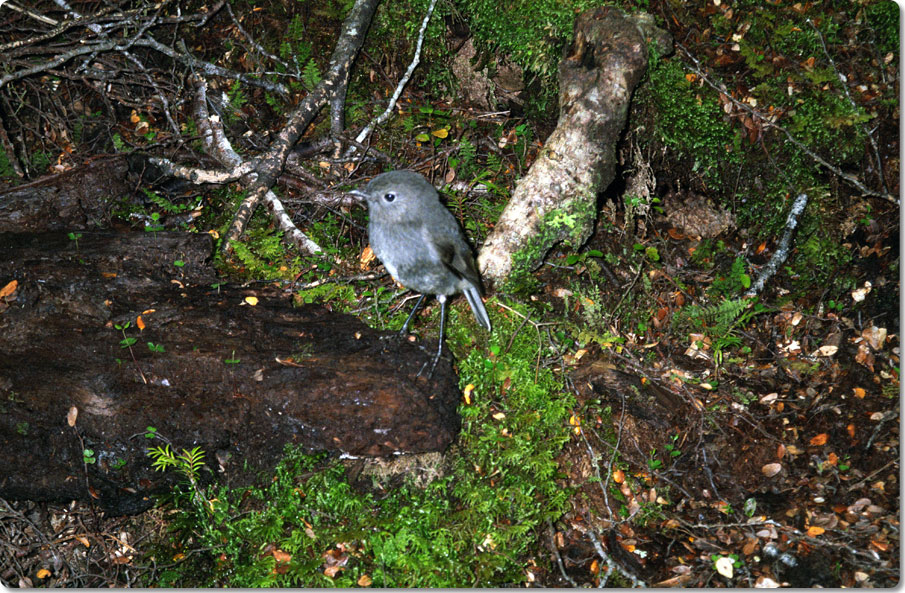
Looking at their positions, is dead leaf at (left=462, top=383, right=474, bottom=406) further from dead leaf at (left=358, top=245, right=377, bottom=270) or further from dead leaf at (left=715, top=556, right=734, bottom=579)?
dead leaf at (left=715, top=556, right=734, bottom=579)

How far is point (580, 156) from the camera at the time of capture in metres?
4.81

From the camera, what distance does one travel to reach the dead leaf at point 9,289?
13.1 feet

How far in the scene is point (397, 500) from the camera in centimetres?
418

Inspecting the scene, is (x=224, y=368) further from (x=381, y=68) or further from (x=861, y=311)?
(x=861, y=311)

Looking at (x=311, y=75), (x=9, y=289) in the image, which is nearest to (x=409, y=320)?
(x=9, y=289)

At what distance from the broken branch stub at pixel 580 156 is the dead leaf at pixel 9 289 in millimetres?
3444

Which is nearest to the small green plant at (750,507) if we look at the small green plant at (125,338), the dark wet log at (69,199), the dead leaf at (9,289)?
the small green plant at (125,338)

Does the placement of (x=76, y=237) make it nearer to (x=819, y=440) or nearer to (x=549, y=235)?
(x=549, y=235)

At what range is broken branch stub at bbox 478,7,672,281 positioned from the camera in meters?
4.81

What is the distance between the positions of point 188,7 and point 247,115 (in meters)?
1.52

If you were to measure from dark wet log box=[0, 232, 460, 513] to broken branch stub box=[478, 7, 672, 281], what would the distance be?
138 cm

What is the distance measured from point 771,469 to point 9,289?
5.63m

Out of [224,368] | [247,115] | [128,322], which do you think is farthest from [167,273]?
[247,115]

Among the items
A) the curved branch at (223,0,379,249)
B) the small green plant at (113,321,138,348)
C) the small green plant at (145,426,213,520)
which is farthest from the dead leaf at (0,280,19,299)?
the curved branch at (223,0,379,249)
